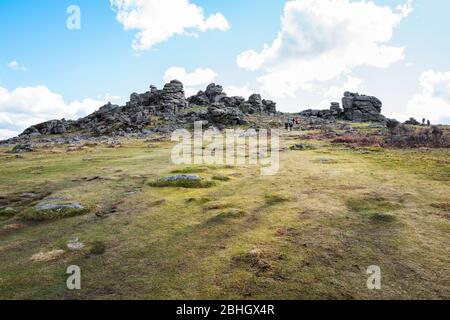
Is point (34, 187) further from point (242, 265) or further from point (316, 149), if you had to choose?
point (316, 149)

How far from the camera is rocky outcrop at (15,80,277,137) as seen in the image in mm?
125000

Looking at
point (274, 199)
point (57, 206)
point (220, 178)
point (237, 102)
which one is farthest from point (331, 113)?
point (57, 206)

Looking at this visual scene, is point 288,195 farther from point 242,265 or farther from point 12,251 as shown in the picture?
point 12,251

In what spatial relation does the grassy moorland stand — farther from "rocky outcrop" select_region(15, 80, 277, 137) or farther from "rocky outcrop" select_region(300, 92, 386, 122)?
"rocky outcrop" select_region(300, 92, 386, 122)

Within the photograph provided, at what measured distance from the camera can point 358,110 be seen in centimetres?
16100

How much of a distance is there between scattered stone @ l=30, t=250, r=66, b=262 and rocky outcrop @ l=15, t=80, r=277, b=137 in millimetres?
98312

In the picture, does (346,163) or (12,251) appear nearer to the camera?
(12,251)

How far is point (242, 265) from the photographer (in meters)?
14.4

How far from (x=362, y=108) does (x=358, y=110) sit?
2264 mm
